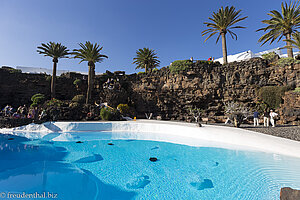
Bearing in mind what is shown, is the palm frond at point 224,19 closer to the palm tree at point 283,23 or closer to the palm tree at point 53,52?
the palm tree at point 283,23

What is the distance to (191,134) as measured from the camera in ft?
32.1

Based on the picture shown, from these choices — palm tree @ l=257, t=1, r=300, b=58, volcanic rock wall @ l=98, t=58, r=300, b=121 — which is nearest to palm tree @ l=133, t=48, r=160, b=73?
volcanic rock wall @ l=98, t=58, r=300, b=121

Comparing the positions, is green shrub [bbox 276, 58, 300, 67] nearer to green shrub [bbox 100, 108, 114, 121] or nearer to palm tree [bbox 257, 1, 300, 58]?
palm tree [bbox 257, 1, 300, 58]

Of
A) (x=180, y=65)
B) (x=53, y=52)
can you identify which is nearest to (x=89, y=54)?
(x=53, y=52)

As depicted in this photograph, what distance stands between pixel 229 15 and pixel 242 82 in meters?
11.3

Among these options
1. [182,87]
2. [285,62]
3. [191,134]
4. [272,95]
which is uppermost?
[285,62]

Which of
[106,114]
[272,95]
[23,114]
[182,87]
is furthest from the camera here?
[182,87]

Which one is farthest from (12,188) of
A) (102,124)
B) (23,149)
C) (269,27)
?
(269,27)

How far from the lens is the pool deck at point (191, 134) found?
643 cm

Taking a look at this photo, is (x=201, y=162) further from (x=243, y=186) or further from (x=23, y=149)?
(x=23, y=149)

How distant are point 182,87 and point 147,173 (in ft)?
52.4

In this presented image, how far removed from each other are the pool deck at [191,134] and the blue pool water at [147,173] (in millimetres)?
753

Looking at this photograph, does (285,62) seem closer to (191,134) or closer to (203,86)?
(203,86)

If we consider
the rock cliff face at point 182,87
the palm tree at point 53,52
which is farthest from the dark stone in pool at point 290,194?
the palm tree at point 53,52
